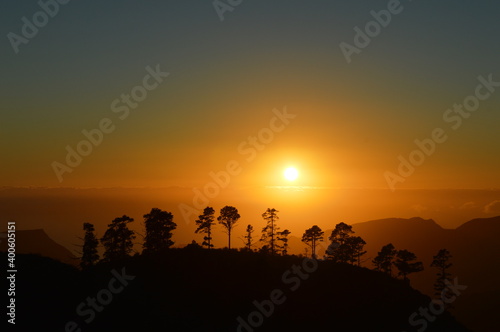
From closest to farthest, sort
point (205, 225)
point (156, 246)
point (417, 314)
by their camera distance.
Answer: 1. point (417, 314)
2. point (156, 246)
3. point (205, 225)

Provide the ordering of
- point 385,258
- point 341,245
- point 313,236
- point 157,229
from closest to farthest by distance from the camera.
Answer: point 157,229
point 385,258
point 341,245
point 313,236

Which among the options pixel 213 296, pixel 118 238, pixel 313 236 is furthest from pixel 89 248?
pixel 313 236

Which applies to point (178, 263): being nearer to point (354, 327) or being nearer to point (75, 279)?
point (75, 279)

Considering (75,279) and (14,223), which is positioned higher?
(14,223)

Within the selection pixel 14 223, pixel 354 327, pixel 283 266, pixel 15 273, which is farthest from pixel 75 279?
pixel 354 327

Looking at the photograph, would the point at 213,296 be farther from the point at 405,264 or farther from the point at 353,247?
the point at 353,247

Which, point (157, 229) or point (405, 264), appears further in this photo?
point (405, 264)

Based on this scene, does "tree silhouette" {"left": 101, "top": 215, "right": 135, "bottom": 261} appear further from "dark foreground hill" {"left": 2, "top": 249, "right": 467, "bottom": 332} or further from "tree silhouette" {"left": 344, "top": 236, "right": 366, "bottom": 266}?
"tree silhouette" {"left": 344, "top": 236, "right": 366, "bottom": 266}
